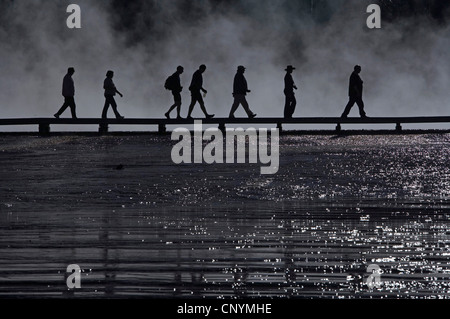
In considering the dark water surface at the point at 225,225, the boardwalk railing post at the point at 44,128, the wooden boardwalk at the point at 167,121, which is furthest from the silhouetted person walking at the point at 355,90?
the dark water surface at the point at 225,225

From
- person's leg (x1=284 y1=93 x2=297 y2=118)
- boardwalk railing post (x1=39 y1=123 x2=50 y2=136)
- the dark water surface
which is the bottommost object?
the dark water surface

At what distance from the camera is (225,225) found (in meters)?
19.4

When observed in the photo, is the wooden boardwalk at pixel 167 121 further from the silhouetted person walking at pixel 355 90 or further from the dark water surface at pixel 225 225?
the dark water surface at pixel 225 225

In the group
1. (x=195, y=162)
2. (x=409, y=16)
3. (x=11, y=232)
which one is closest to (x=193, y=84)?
(x=195, y=162)

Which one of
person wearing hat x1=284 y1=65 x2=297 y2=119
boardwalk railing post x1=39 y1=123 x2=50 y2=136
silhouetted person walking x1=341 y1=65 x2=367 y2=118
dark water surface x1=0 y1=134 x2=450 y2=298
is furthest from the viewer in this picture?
person wearing hat x1=284 y1=65 x2=297 y2=119

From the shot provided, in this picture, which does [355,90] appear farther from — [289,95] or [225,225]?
[225,225]

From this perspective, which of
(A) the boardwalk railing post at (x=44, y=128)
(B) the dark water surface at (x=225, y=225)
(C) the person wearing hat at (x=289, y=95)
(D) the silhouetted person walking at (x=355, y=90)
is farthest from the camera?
(C) the person wearing hat at (x=289, y=95)

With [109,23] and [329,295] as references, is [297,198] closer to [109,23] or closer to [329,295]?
[329,295]

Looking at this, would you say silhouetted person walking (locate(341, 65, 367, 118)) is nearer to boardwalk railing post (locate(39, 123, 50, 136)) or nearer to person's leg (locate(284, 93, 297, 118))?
person's leg (locate(284, 93, 297, 118))

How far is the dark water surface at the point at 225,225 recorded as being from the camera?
14.2 metres

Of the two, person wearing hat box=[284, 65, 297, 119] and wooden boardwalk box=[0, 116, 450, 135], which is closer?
wooden boardwalk box=[0, 116, 450, 135]

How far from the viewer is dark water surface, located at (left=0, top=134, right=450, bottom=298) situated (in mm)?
14188

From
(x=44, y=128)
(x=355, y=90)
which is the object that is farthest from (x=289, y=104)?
(x=44, y=128)

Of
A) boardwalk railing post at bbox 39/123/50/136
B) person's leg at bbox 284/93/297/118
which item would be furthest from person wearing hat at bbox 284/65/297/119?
boardwalk railing post at bbox 39/123/50/136
